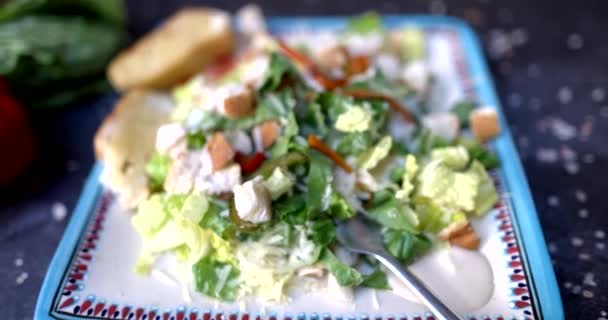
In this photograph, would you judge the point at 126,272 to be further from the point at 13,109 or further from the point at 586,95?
the point at 586,95

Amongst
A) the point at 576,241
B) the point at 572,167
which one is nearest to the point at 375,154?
the point at 576,241

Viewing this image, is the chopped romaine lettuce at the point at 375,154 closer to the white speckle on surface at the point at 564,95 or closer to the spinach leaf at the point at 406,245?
the spinach leaf at the point at 406,245

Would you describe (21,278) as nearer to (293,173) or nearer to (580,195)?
(293,173)

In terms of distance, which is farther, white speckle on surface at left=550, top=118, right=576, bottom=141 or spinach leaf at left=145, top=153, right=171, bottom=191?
white speckle on surface at left=550, top=118, right=576, bottom=141

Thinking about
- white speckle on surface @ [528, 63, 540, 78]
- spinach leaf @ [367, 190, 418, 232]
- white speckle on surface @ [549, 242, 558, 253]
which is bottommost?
white speckle on surface @ [549, 242, 558, 253]

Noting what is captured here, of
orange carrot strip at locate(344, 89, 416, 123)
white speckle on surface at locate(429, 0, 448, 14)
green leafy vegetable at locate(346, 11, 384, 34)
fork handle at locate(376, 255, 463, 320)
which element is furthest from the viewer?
white speckle on surface at locate(429, 0, 448, 14)

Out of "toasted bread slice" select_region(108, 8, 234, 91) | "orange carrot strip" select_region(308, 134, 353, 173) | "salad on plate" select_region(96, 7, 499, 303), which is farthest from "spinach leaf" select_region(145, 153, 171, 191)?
"toasted bread slice" select_region(108, 8, 234, 91)

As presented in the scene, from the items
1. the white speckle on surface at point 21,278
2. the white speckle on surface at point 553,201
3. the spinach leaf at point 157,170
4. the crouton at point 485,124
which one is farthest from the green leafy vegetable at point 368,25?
the white speckle on surface at point 21,278

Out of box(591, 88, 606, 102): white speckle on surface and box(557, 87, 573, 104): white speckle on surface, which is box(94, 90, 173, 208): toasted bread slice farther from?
box(591, 88, 606, 102): white speckle on surface
